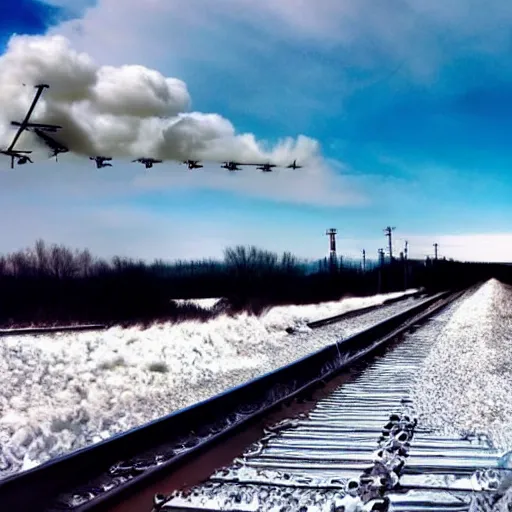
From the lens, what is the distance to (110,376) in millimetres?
10305

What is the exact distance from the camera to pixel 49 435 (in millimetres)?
6641

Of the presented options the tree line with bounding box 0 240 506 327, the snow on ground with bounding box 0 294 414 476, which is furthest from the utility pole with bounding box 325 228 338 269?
the snow on ground with bounding box 0 294 414 476

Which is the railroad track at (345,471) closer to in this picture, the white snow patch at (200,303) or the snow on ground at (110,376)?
the snow on ground at (110,376)

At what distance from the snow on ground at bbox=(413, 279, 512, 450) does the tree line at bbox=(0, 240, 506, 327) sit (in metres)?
8.93

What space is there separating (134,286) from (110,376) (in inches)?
491

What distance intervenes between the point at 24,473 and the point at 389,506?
233 centimetres

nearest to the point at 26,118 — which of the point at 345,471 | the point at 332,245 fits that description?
the point at 345,471

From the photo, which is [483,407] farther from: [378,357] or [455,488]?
[378,357]

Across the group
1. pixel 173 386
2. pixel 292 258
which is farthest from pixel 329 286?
pixel 173 386

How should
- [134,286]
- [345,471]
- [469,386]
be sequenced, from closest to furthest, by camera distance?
[345,471] → [469,386] → [134,286]

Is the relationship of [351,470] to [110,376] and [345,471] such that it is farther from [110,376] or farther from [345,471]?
[110,376]

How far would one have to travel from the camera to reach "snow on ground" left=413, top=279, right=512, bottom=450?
21.7ft

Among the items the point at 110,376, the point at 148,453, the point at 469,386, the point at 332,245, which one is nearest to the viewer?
the point at 148,453

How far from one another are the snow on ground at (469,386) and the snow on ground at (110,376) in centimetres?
282
